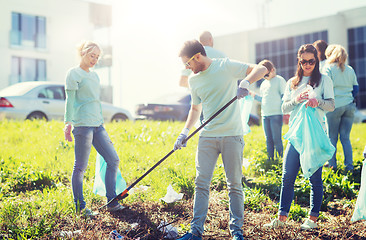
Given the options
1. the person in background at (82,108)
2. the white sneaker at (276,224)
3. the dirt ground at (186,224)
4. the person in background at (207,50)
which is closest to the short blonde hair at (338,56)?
the person in background at (207,50)

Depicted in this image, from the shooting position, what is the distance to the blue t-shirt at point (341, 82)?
226 inches

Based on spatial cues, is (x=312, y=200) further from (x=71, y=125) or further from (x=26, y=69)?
(x=26, y=69)

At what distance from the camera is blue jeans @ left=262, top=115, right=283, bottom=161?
6.11 m

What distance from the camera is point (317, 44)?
5.72 m

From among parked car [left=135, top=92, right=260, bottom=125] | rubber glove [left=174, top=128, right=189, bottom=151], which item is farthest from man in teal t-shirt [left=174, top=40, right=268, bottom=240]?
parked car [left=135, top=92, right=260, bottom=125]

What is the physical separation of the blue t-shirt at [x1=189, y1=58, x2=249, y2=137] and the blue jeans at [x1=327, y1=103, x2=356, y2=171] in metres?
2.84

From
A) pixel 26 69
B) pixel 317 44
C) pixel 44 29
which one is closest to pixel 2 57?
pixel 26 69

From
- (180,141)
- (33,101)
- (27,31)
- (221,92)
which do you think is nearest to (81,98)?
(180,141)

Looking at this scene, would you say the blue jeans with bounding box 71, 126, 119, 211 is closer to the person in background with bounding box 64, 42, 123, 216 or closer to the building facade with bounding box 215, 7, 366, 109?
the person in background with bounding box 64, 42, 123, 216

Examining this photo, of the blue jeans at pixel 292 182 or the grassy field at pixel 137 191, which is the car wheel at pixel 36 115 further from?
the blue jeans at pixel 292 182

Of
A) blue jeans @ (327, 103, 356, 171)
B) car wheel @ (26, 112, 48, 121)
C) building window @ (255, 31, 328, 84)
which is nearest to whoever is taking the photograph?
blue jeans @ (327, 103, 356, 171)

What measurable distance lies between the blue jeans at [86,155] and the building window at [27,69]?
82.9ft

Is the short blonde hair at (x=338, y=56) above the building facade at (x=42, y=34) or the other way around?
the other way around

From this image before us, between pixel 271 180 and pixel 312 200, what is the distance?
153cm
